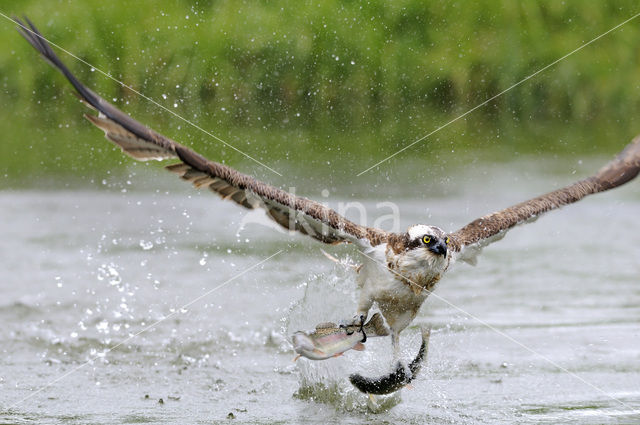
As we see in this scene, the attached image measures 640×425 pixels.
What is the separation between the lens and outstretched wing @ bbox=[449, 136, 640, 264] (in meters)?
10.2

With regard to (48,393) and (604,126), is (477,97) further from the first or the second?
(48,393)

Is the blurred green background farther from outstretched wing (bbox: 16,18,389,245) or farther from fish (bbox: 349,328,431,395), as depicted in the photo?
fish (bbox: 349,328,431,395)

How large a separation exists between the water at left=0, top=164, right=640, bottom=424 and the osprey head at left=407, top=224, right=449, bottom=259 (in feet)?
4.62

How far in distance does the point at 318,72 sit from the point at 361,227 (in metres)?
12.1

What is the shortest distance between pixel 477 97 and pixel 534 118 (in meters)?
1.88

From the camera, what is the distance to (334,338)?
9352mm

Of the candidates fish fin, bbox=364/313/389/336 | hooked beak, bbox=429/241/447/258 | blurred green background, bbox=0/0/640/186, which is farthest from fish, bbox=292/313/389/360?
blurred green background, bbox=0/0/640/186

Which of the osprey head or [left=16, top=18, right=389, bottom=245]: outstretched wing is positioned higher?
[left=16, top=18, right=389, bottom=245]: outstretched wing

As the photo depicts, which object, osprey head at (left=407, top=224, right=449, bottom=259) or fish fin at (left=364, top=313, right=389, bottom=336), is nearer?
osprey head at (left=407, top=224, right=449, bottom=259)

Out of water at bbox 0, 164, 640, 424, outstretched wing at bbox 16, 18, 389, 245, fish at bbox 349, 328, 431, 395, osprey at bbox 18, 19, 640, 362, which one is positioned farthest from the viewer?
water at bbox 0, 164, 640, 424

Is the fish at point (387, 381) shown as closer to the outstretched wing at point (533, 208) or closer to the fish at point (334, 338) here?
the fish at point (334, 338)

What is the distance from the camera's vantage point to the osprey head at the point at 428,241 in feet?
30.6

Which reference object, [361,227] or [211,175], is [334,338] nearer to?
[361,227]

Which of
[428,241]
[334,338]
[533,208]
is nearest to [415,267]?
[428,241]
